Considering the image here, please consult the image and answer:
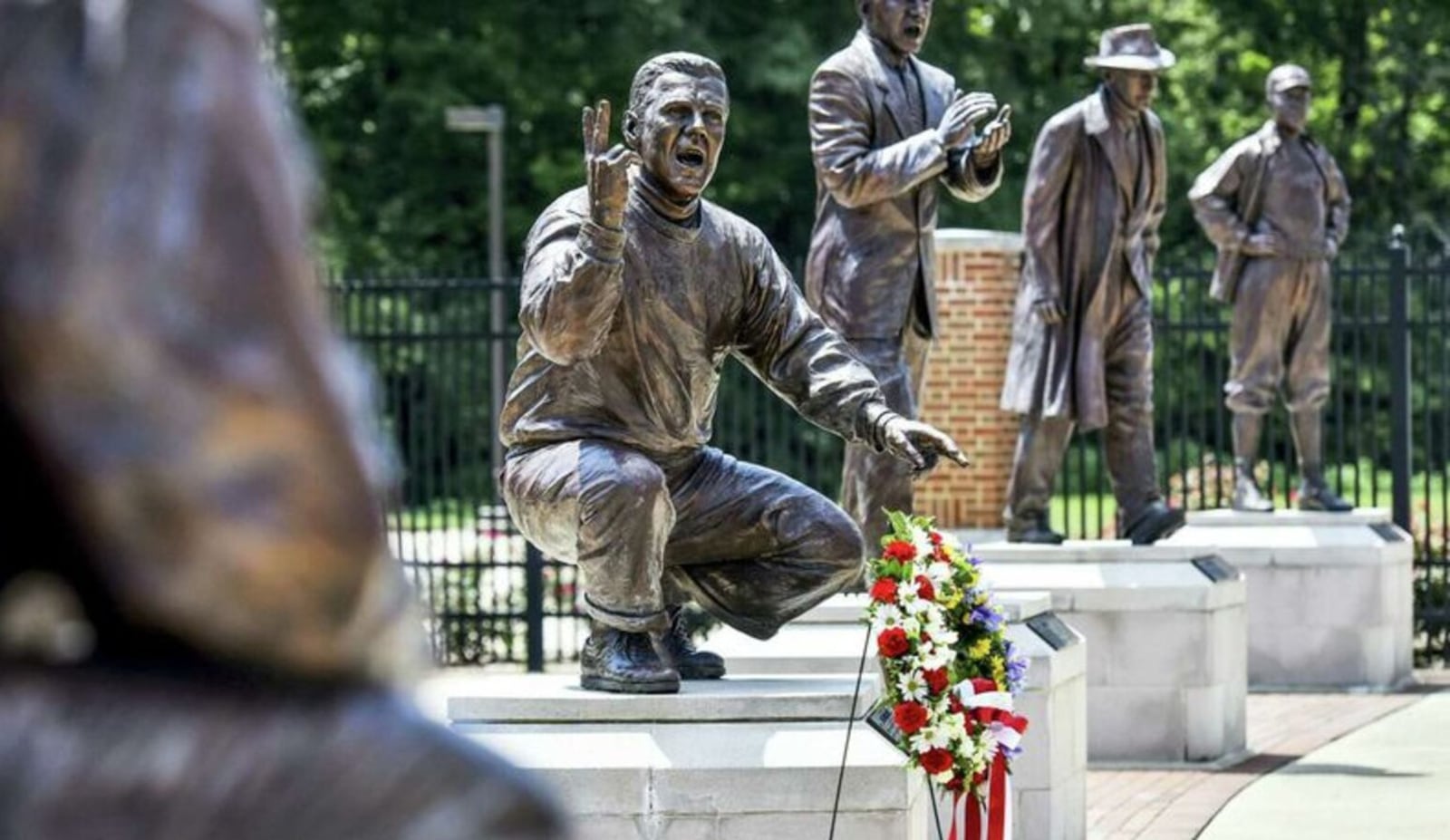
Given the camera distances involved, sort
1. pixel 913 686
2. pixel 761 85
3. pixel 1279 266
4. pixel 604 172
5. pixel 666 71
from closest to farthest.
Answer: pixel 604 172 → pixel 666 71 → pixel 913 686 → pixel 1279 266 → pixel 761 85

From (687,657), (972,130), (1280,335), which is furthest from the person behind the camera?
(1280,335)

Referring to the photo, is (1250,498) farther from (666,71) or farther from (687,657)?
(666,71)

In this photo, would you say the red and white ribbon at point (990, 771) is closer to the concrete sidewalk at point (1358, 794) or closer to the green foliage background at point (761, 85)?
the concrete sidewalk at point (1358, 794)

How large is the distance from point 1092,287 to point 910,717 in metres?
5.87

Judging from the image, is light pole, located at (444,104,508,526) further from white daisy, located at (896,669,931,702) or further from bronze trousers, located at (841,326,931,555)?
white daisy, located at (896,669,931,702)

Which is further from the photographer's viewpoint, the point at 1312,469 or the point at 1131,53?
the point at 1312,469

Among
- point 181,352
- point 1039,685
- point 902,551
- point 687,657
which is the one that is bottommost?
point 1039,685

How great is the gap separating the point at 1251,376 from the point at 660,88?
9.69m

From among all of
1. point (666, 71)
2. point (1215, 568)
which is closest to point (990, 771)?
point (666, 71)

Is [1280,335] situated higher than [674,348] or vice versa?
[674,348]

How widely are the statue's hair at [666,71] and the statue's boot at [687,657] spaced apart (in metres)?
1.22

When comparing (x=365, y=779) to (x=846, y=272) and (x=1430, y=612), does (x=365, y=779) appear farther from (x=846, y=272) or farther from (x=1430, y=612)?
(x=1430, y=612)

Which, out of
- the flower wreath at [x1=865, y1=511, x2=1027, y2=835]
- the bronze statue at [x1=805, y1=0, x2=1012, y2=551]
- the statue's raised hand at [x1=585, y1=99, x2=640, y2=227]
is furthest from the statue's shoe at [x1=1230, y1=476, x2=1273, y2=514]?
the statue's raised hand at [x1=585, y1=99, x2=640, y2=227]

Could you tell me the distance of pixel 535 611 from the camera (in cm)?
1731
